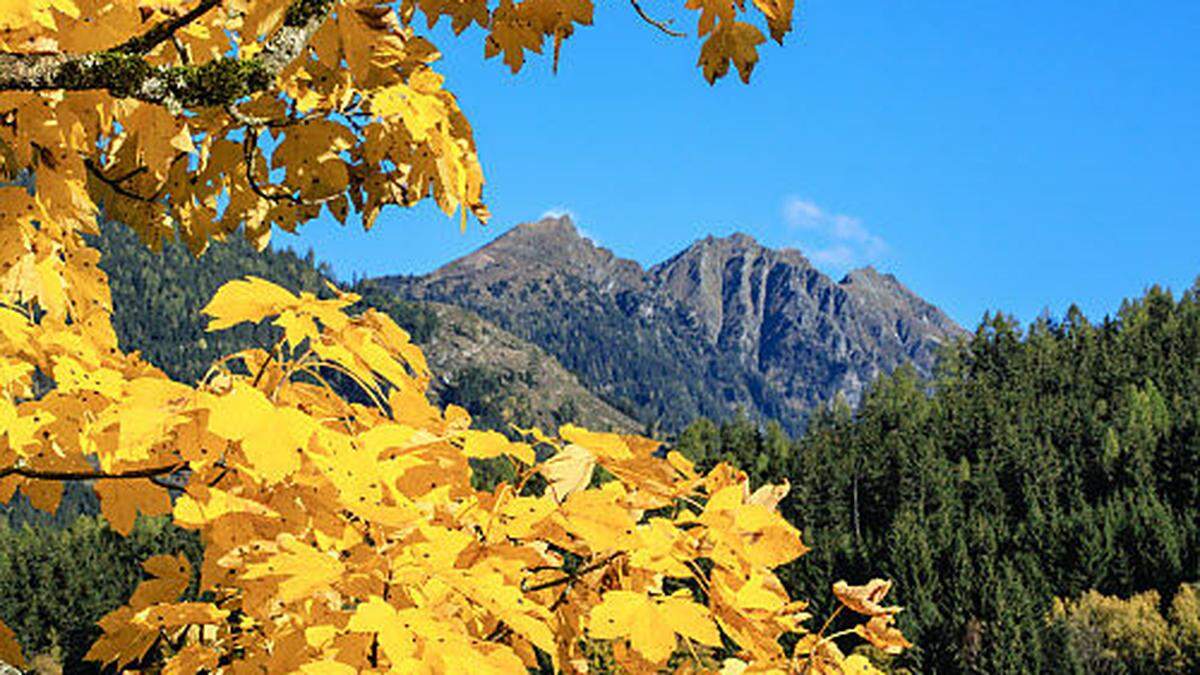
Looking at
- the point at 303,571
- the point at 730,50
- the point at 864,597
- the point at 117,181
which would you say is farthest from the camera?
the point at 117,181

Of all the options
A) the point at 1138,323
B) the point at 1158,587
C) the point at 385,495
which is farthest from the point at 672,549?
the point at 1138,323

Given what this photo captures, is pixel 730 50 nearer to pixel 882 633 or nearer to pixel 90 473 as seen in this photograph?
pixel 882 633

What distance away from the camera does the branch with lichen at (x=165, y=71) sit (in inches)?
65.9

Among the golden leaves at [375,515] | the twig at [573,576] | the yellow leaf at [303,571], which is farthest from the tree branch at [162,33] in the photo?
the twig at [573,576]

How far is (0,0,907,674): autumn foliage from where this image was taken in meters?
1.57

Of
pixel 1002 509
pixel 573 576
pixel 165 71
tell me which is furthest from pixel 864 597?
pixel 1002 509

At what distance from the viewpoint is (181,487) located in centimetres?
186

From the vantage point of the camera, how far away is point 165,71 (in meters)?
1.76

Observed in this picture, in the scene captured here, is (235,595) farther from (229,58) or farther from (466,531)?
(229,58)

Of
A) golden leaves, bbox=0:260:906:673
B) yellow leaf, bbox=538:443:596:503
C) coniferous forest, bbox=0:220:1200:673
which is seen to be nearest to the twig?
golden leaves, bbox=0:260:906:673

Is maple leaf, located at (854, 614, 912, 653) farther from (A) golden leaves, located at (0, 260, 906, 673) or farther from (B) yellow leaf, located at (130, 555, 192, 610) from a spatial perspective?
(B) yellow leaf, located at (130, 555, 192, 610)

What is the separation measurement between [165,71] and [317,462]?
70 cm

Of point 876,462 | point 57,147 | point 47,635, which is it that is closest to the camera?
point 57,147

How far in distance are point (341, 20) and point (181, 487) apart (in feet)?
2.76
